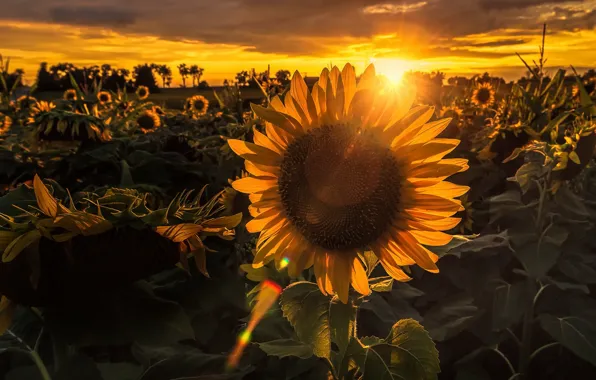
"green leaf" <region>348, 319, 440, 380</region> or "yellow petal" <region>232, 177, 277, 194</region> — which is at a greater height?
"yellow petal" <region>232, 177, 277, 194</region>

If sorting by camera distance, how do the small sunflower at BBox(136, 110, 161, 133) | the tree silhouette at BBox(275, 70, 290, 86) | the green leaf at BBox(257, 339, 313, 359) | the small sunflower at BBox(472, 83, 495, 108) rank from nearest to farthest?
the green leaf at BBox(257, 339, 313, 359) < the tree silhouette at BBox(275, 70, 290, 86) < the small sunflower at BBox(136, 110, 161, 133) < the small sunflower at BBox(472, 83, 495, 108)

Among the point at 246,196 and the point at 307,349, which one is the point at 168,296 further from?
the point at 246,196

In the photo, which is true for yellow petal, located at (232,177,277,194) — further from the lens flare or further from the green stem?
the green stem

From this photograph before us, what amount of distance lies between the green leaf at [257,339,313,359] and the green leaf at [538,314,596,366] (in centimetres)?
219

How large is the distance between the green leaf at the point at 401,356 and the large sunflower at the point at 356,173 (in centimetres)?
17

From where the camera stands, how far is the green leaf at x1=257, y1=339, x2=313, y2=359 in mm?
1740

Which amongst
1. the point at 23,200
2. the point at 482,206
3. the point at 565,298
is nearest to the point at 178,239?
the point at 23,200

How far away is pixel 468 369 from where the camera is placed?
11.7ft

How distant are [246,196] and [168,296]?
1204mm

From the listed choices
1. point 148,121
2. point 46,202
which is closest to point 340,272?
point 46,202

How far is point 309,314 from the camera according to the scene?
1.59m

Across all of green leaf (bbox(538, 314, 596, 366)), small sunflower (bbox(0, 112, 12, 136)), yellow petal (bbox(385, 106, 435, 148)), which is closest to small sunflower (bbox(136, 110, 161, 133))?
small sunflower (bbox(0, 112, 12, 136))

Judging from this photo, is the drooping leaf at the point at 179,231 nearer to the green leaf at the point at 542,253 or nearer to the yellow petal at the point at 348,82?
the yellow petal at the point at 348,82

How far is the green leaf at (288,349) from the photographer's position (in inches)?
68.5
